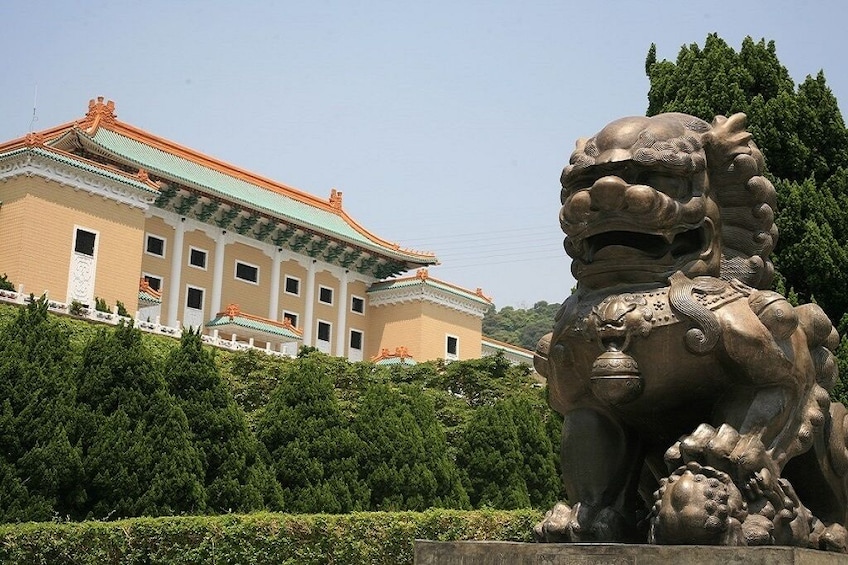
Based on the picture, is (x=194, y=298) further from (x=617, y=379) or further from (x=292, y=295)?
(x=617, y=379)

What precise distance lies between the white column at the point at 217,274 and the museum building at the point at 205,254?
5 cm

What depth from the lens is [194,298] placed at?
30141 mm

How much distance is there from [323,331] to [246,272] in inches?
164

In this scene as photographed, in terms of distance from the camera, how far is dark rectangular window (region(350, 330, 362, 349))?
1404 inches

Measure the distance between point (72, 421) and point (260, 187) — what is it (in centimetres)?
2318

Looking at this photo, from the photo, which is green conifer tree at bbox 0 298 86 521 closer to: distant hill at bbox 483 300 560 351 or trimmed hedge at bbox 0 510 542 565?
trimmed hedge at bbox 0 510 542 565

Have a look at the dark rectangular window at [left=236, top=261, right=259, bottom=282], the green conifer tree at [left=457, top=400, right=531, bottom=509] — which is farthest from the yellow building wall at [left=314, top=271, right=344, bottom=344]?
the green conifer tree at [left=457, top=400, right=531, bottom=509]

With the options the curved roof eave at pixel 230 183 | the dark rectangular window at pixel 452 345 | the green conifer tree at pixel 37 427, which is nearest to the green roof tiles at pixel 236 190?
the curved roof eave at pixel 230 183

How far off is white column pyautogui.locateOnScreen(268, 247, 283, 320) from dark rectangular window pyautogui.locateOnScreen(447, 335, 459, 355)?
22.5 feet

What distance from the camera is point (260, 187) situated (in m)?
33.3

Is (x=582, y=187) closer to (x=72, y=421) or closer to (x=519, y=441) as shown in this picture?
(x=72, y=421)

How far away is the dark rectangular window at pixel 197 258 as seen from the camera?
99.4 feet

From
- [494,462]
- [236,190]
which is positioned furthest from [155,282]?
[494,462]

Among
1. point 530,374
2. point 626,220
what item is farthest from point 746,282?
point 530,374
